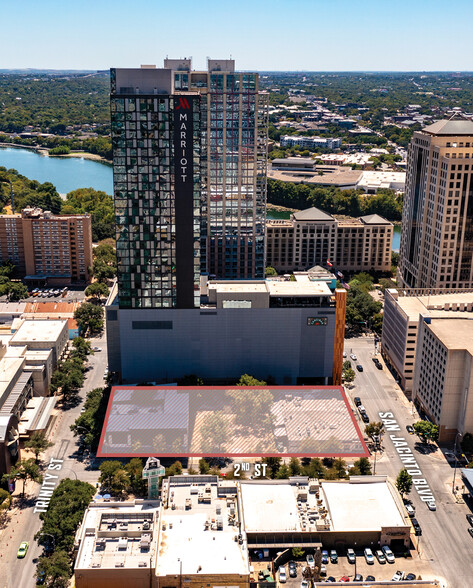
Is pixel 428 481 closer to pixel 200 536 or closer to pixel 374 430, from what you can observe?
pixel 374 430

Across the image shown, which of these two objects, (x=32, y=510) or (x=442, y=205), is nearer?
(x=32, y=510)

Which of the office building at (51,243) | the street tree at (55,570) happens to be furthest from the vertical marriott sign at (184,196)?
the office building at (51,243)

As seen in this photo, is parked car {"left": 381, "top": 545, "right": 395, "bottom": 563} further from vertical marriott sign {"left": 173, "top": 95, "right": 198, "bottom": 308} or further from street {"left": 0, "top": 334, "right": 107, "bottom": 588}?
vertical marriott sign {"left": 173, "top": 95, "right": 198, "bottom": 308}

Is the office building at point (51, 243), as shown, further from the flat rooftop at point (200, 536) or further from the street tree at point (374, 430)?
the flat rooftop at point (200, 536)

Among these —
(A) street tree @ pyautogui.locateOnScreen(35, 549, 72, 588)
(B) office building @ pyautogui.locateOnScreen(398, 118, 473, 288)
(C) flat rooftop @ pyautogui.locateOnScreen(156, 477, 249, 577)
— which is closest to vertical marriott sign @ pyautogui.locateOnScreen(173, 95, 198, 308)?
(C) flat rooftop @ pyautogui.locateOnScreen(156, 477, 249, 577)

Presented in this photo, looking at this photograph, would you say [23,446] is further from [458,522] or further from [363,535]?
[458,522]

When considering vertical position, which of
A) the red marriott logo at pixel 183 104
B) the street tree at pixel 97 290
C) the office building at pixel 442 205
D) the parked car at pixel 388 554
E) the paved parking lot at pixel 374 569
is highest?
the red marriott logo at pixel 183 104

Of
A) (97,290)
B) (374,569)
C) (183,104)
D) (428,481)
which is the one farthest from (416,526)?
(97,290)
